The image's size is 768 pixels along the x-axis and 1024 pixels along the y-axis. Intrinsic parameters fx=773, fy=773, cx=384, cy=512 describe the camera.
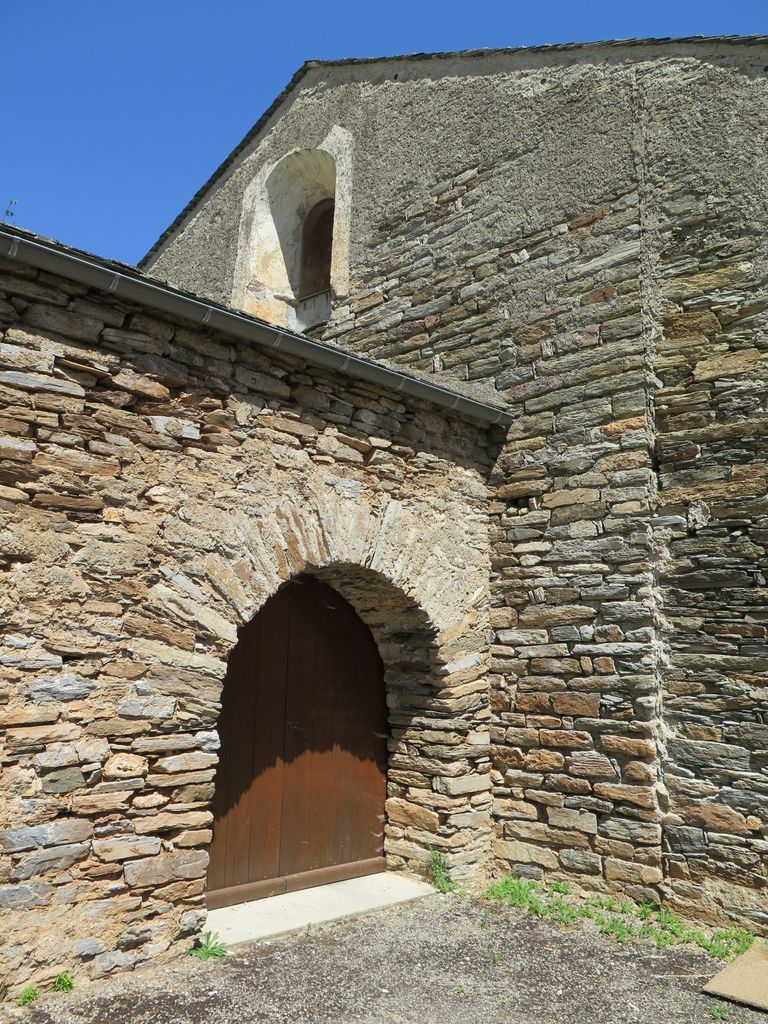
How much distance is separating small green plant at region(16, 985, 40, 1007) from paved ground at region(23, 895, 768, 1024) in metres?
0.04

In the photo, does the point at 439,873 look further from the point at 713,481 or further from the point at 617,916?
the point at 713,481

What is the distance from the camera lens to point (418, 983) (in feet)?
11.5

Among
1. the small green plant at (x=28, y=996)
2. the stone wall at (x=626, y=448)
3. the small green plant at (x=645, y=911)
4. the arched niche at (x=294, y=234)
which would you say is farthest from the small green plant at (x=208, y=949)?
the arched niche at (x=294, y=234)

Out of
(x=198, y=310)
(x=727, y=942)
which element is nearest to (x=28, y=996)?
(x=198, y=310)

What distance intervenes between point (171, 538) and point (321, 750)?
1882mm

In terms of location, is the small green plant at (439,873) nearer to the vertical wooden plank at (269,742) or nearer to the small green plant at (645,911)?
the vertical wooden plank at (269,742)

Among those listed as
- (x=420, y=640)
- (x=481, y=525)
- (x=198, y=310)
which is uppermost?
(x=198, y=310)

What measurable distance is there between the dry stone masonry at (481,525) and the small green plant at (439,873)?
63mm

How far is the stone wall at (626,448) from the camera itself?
4.36 metres

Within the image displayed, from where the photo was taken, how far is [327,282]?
7.45 meters

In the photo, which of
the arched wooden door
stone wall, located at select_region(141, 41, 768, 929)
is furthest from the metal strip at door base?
stone wall, located at select_region(141, 41, 768, 929)

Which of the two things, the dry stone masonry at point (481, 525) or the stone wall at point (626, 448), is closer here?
the dry stone masonry at point (481, 525)

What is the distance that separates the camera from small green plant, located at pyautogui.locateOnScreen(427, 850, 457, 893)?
4.72m

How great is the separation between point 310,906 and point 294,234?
6.04 meters
